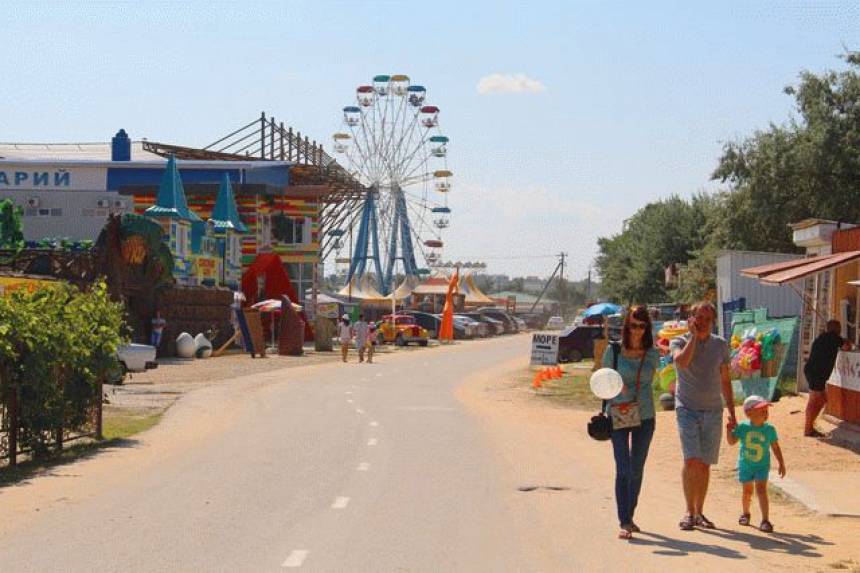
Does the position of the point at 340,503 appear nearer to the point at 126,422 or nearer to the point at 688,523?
the point at 688,523

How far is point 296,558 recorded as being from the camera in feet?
28.6

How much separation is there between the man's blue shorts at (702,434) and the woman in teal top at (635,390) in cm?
33

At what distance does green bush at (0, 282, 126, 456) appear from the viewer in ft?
47.6

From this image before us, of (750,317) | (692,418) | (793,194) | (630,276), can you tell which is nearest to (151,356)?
(750,317)

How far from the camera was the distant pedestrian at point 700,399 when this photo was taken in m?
10.3

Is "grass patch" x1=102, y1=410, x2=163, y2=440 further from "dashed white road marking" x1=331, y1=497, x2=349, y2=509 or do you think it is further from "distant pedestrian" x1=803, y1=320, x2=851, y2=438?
"distant pedestrian" x1=803, y1=320, x2=851, y2=438

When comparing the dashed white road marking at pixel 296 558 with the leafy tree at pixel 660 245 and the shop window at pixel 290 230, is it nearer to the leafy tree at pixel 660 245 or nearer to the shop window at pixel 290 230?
the leafy tree at pixel 660 245

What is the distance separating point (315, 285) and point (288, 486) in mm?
63054

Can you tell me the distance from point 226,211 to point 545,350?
27.7m

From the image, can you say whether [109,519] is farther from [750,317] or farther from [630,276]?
[630,276]

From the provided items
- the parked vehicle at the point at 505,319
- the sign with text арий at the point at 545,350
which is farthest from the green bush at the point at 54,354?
the parked vehicle at the point at 505,319

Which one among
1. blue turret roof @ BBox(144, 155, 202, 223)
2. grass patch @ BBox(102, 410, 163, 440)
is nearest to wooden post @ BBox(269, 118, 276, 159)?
blue turret roof @ BBox(144, 155, 202, 223)

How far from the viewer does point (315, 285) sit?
75500mm

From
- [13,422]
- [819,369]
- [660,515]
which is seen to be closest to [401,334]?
[819,369]
